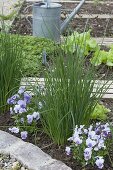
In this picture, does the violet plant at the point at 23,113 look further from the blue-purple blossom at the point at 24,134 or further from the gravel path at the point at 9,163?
the gravel path at the point at 9,163

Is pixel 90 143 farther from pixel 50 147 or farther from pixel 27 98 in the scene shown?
pixel 27 98

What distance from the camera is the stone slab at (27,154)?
3033 mm

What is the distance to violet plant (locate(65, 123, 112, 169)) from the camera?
9.62 ft

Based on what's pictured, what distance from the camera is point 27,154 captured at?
3.17m

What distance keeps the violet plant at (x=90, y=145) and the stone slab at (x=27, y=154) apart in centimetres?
10

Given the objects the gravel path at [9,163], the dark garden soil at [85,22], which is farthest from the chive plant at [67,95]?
the dark garden soil at [85,22]

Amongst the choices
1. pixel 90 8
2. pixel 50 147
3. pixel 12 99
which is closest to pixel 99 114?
pixel 50 147

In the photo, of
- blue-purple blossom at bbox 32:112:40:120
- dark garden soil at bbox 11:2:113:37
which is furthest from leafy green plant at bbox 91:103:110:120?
dark garden soil at bbox 11:2:113:37

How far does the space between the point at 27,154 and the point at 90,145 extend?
0.42 m

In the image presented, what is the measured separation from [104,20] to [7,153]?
12.5 ft

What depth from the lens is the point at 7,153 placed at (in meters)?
3.25

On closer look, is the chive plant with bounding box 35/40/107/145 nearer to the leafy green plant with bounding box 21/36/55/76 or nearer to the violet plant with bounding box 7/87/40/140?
the violet plant with bounding box 7/87/40/140

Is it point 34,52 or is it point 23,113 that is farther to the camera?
point 34,52

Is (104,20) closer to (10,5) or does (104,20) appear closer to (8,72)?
(10,5)
